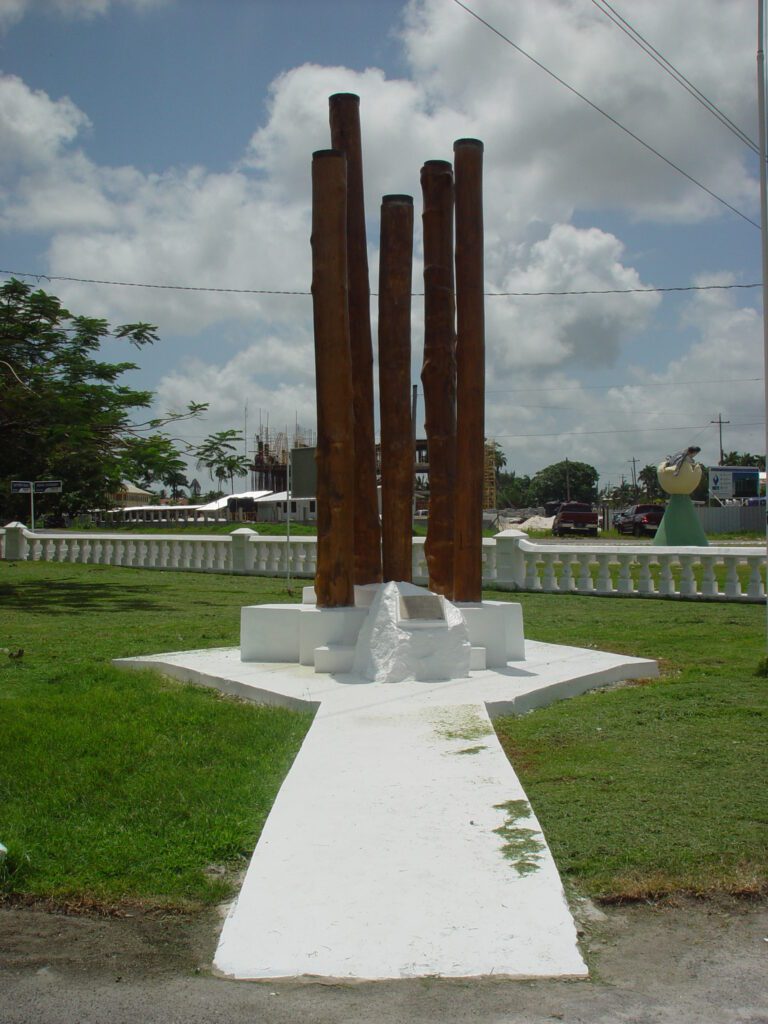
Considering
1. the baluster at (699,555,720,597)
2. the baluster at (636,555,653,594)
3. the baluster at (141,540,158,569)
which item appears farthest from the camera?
the baluster at (141,540,158,569)

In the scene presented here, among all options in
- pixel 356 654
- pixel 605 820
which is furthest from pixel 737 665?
pixel 605 820

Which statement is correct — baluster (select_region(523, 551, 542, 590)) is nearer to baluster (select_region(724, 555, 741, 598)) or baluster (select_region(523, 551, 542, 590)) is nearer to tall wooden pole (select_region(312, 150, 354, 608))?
baluster (select_region(724, 555, 741, 598))

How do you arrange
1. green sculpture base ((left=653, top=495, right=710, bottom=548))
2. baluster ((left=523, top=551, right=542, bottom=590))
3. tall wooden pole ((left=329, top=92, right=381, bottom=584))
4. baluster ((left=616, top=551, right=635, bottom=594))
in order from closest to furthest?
tall wooden pole ((left=329, top=92, right=381, bottom=584)), baluster ((left=616, top=551, right=635, bottom=594)), baluster ((left=523, top=551, right=542, bottom=590)), green sculpture base ((left=653, top=495, right=710, bottom=548))

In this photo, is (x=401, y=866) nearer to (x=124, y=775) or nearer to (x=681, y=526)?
(x=124, y=775)

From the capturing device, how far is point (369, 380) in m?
9.73

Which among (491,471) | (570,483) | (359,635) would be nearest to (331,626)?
(359,635)

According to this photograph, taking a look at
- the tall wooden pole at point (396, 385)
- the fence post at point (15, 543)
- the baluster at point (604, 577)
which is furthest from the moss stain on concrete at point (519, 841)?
the fence post at point (15, 543)

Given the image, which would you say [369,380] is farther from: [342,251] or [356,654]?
[356,654]

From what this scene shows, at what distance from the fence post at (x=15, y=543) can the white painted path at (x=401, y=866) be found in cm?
2124

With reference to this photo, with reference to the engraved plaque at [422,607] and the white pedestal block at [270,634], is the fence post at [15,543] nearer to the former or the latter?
the white pedestal block at [270,634]

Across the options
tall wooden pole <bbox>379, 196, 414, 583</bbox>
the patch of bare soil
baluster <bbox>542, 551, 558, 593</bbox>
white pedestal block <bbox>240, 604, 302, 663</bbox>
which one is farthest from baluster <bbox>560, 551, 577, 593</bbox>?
the patch of bare soil

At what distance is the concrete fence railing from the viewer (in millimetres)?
16438

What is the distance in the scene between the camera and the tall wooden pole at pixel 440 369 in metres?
9.66

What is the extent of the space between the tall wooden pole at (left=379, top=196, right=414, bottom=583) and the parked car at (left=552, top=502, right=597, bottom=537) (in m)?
37.3
